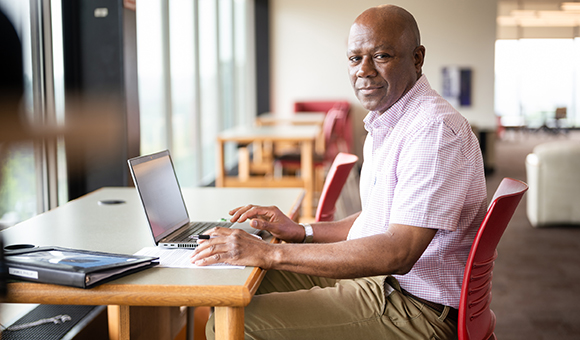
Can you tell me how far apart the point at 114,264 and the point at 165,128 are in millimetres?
3479

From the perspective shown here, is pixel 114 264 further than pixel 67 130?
Yes

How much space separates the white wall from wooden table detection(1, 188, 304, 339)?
6.73 meters

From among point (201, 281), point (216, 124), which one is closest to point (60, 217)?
point (201, 281)

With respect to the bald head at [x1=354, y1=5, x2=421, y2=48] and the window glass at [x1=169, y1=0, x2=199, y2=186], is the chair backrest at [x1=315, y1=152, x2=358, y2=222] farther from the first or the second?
the window glass at [x1=169, y1=0, x2=199, y2=186]

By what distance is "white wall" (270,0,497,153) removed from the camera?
848 centimetres

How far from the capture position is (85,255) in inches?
50.4

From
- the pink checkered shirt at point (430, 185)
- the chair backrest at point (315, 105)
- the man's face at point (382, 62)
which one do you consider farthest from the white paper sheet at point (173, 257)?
the chair backrest at point (315, 105)

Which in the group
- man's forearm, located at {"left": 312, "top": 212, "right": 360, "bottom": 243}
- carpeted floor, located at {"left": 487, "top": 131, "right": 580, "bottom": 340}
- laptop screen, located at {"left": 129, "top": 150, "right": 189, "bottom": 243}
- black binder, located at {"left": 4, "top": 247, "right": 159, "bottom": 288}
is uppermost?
laptop screen, located at {"left": 129, "top": 150, "right": 189, "bottom": 243}

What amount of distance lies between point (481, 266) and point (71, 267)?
948 millimetres

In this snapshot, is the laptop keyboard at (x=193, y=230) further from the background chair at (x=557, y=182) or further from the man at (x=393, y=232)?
the background chair at (x=557, y=182)

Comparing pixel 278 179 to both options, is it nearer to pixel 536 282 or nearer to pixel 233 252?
pixel 536 282

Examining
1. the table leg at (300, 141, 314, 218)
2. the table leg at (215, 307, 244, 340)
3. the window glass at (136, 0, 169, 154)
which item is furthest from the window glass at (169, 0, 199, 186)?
the table leg at (215, 307, 244, 340)

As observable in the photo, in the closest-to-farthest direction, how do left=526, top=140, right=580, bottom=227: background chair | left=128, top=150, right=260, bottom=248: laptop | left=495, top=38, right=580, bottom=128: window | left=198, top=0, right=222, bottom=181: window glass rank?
1. left=128, top=150, right=260, bottom=248: laptop
2. left=526, top=140, right=580, bottom=227: background chair
3. left=198, top=0, right=222, bottom=181: window glass
4. left=495, top=38, right=580, bottom=128: window

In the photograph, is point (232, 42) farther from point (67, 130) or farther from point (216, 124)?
point (67, 130)
